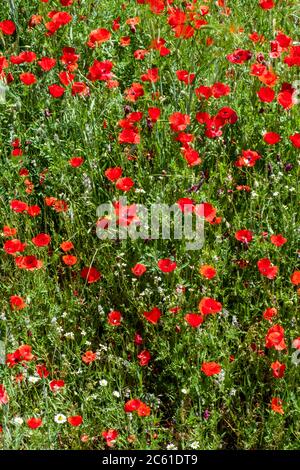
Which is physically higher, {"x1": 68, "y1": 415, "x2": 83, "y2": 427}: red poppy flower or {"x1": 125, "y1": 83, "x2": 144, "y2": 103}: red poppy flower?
{"x1": 125, "y1": 83, "x2": 144, "y2": 103}: red poppy flower

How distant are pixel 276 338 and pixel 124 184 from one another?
906 millimetres

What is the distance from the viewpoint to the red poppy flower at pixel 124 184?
329cm

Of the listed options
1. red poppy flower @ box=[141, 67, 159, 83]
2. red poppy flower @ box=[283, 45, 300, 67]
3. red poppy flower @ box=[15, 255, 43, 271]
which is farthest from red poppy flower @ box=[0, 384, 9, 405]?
red poppy flower @ box=[283, 45, 300, 67]

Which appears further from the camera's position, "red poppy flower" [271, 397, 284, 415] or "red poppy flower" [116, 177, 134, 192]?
"red poppy flower" [116, 177, 134, 192]

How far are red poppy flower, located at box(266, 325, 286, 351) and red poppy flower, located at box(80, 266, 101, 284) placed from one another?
0.73 metres

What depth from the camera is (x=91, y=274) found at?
324cm

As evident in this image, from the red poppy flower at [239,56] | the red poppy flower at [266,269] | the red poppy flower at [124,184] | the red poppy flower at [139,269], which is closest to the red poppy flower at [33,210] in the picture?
the red poppy flower at [124,184]

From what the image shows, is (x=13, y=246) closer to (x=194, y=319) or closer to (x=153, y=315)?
(x=153, y=315)

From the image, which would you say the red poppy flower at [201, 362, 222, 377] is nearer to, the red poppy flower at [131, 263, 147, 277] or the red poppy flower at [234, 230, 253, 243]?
the red poppy flower at [131, 263, 147, 277]

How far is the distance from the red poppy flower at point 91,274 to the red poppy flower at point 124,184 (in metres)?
0.34

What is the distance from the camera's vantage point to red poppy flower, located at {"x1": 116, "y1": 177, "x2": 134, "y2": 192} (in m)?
3.29

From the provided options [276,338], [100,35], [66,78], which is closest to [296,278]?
[276,338]

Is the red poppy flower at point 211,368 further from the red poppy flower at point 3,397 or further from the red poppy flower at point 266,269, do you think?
the red poppy flower at point 3,397
